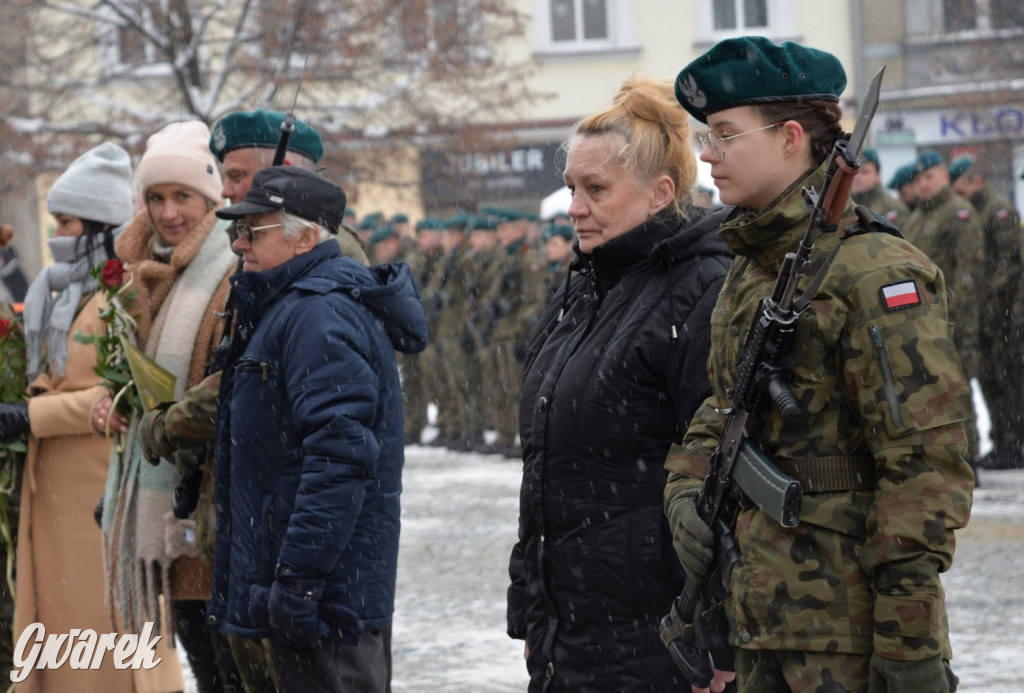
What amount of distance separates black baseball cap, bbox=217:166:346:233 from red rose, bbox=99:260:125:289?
→ 94 centimetres

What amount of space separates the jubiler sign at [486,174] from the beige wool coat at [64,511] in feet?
47.3

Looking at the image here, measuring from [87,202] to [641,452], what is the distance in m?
3.07

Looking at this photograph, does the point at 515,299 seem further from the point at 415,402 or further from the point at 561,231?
the point at 415,402

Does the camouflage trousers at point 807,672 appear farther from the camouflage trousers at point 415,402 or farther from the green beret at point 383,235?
the green beret at point 383,235

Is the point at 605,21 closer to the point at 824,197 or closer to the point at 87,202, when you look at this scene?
the point at 87,202

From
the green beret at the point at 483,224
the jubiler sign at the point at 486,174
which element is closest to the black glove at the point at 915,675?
the green beret at the point at 483,224

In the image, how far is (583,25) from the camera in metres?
28.6

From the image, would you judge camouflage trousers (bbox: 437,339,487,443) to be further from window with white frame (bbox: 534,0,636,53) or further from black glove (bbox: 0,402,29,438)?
window with white frame (bbox: 534,0,636,53)

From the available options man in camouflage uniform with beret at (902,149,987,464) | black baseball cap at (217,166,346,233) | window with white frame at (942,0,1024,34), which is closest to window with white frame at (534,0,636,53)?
window with white frame at (942,0,1024,34)

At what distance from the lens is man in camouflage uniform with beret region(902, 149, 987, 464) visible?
1152 cm

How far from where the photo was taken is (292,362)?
4.19 metres

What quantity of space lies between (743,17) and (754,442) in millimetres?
26323

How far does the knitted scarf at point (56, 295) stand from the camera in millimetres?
5680

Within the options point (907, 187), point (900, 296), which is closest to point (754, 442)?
point (900, 296)
